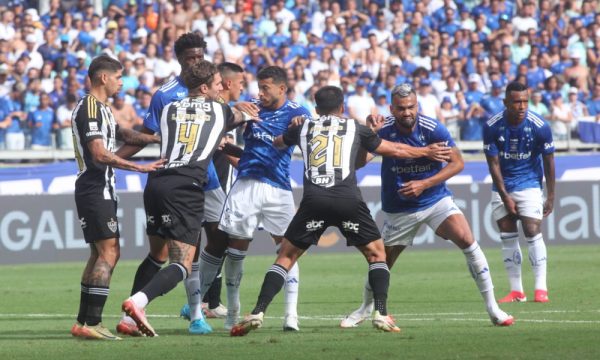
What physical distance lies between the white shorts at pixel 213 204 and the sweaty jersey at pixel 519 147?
12.0ft

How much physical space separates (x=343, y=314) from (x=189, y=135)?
10.6 feet

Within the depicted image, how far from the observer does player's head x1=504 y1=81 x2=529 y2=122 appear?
46.6 ft

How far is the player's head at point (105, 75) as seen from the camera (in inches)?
424

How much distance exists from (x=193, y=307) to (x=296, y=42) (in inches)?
673

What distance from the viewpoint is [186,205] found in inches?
412

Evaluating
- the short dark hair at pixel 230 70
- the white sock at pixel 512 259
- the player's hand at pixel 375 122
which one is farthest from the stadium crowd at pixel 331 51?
the player's hand at pixel 375 122

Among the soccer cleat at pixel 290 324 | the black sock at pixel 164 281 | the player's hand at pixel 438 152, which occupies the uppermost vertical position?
the player's hand at pixel 438 152

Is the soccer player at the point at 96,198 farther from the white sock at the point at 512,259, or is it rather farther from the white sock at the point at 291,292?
the white sock at the point at 512,259

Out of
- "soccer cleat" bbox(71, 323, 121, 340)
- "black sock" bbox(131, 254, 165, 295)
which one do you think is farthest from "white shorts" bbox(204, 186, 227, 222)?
"soccer cleat" bbox(71, 323, 121, 340)

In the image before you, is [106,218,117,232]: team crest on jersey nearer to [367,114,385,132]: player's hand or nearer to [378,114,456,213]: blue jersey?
[367,114,385,132]: player's hand

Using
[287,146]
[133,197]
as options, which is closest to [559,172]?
[133,197]

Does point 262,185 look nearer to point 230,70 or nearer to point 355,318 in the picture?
point 230,70

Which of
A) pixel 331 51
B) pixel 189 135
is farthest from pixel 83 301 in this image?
pixel 331 51

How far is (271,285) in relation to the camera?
10.5 meters
